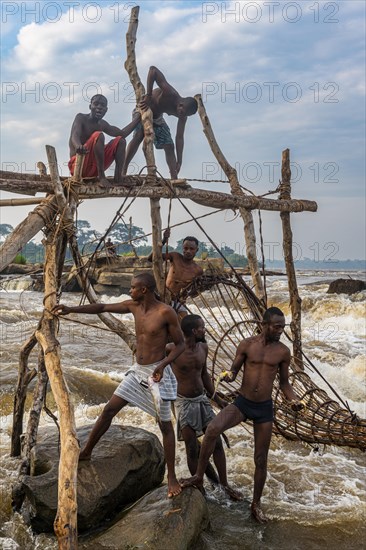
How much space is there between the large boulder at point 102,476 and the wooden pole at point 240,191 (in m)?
2.58

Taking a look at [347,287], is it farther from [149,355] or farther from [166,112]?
[149,355]

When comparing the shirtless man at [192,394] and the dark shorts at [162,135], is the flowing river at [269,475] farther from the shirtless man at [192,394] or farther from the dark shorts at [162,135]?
the dark shorts at [162,135]

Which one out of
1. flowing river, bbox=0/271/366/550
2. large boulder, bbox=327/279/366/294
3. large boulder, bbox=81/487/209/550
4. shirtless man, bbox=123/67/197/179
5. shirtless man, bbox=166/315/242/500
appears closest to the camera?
large boulder, bbox=81/487/209/550

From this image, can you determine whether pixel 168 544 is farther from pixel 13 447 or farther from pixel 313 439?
pixel 13 447

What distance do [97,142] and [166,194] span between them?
770mm

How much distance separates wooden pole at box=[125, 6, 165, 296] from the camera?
5.21 metres

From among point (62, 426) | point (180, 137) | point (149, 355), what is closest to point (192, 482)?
point (149, 355)

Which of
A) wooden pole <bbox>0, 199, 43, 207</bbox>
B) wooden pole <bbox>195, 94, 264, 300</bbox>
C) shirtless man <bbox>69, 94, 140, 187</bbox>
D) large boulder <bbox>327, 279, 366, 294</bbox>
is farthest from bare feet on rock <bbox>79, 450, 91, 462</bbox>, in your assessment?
large boulder <bbox>327, 279, 366, 294</bbox>

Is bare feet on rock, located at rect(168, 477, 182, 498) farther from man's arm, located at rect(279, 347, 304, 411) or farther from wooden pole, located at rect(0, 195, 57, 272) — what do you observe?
wooden pole, located at rect(0, 195, 57, 272)

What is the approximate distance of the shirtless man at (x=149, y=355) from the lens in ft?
12.3

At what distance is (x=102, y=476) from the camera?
13.3 feet

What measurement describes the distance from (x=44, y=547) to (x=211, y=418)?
1.50 metres

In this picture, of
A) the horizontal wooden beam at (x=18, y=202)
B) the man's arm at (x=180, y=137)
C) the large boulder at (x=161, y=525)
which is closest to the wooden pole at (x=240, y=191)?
the man's arm at (x=180, y=137)

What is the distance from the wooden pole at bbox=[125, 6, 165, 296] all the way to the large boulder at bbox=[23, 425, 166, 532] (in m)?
1.42
